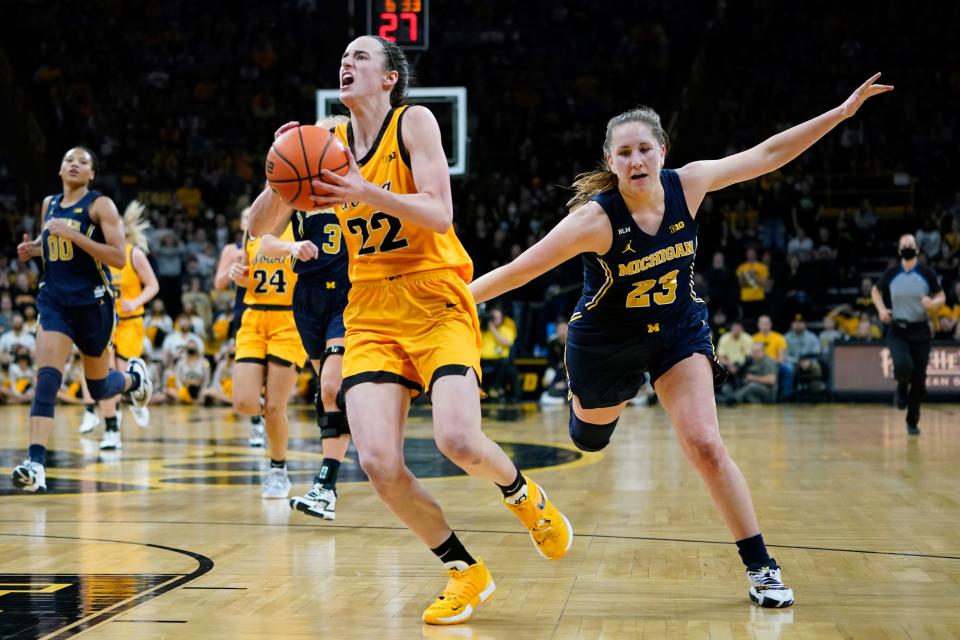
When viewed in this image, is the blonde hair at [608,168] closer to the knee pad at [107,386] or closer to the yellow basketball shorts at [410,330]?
the yellow basketball shorts at [410,330]

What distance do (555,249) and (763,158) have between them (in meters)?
0.91

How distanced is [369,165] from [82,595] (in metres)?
1.95

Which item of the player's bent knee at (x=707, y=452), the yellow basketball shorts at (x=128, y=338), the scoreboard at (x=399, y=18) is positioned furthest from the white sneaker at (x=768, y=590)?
the scoreboard at (x=399, y=18)

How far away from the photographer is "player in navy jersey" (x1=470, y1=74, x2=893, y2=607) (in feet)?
14.9

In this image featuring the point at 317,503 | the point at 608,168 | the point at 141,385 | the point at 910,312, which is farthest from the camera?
the point at 910,312

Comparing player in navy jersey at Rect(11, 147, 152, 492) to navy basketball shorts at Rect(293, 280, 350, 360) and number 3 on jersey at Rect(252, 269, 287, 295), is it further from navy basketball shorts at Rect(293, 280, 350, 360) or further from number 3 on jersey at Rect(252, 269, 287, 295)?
navy basketball shorts at Rect(293, 280, 350, 360)

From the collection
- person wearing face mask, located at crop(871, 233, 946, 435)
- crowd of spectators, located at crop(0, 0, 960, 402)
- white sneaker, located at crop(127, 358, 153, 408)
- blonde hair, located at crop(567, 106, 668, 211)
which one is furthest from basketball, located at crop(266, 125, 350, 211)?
crowd of spectators, located at crop(0, 0, 960, 402)

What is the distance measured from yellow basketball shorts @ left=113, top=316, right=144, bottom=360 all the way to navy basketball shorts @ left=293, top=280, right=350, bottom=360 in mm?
5632

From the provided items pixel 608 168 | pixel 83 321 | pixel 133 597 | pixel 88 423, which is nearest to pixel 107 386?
pixel 83 321

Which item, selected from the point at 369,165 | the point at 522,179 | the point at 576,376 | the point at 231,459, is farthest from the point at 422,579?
the point at 522,179

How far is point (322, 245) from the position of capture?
712 cm

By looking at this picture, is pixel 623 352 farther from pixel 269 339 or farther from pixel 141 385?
pixel 141 385

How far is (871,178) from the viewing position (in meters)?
22.2

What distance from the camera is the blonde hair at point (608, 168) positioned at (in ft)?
15.3
